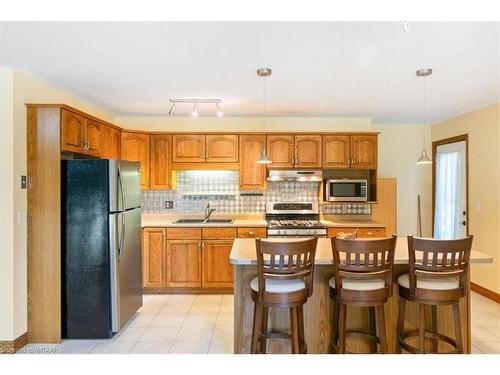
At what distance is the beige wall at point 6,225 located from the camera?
9.13ft

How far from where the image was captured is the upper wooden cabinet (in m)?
4.68

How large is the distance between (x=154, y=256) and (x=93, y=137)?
5.49 ft

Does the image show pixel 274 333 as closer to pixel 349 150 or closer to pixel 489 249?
pixel 349 150

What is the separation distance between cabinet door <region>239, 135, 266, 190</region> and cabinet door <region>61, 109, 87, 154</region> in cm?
204

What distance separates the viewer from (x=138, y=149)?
4.59m

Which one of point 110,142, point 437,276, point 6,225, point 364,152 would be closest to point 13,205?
point 6,225

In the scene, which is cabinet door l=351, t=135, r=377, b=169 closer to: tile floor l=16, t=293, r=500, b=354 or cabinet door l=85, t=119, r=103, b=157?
tile floor l=16, t=293, r=500, b=354

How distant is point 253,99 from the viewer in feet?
13.1

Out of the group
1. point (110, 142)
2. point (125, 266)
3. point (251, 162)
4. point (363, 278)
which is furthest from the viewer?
point (251, 162)

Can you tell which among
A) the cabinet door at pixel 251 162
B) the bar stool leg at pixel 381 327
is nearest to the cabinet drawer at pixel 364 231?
the cabinet door at pixel 251 162

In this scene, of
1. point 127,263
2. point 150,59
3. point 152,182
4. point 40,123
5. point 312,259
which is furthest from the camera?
point 152,182

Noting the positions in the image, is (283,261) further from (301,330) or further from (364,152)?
(364,152)
